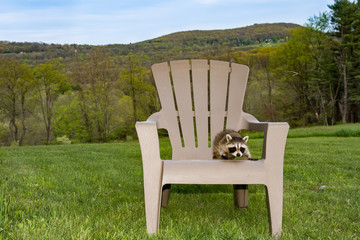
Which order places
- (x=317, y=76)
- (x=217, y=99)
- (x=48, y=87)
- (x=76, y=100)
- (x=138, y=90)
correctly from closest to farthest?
(x=217, y=99) → (x=138, y=90) → (x=317, y=76) → (x=48, y=87) → (x=76, y=100)

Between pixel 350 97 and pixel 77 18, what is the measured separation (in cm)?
1966

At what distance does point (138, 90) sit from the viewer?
71.0 feet

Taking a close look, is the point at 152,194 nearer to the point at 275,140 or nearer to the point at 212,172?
the point at 212,172

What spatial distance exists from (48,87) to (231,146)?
23.4 metres

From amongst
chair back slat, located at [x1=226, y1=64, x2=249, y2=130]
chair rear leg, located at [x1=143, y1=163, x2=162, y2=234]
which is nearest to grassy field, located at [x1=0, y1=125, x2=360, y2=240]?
→ chair rear leg, located at [x1=143, y1=163, x2=162, y2=234]

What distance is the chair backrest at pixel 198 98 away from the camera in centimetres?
258

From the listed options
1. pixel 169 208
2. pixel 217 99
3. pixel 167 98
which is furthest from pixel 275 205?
pixel 167 98

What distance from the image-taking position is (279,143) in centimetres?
177

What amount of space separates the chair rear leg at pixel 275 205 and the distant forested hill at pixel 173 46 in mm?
23761

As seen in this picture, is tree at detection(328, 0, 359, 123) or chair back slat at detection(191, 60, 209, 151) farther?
tree at detection(328, 0, 359, 123)

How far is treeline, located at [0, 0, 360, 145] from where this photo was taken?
21453 millimetres

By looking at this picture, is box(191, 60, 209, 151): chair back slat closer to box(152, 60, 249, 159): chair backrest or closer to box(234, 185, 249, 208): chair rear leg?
box(152, 60, 249, 159): chair backrest

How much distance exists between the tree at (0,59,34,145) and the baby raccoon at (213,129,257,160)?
71.7ft

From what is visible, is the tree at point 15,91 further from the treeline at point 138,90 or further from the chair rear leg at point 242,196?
the chair rear leg at point 242,196
